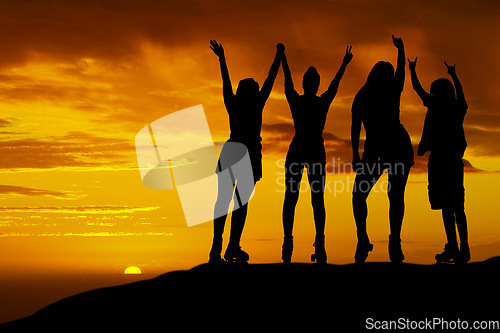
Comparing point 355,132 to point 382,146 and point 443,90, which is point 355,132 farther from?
point 443,90

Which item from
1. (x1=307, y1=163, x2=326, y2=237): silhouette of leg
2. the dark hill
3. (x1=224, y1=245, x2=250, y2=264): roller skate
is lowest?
the dark hill

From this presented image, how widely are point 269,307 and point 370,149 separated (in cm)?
407

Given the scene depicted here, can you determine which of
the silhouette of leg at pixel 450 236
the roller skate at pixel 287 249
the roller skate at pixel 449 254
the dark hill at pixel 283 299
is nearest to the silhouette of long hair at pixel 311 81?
the roller skate at pixel 287 249

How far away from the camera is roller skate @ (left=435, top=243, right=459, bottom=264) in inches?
551

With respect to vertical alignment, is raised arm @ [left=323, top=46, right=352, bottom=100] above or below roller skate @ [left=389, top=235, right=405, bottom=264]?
above

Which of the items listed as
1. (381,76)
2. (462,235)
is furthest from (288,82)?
(462,235)

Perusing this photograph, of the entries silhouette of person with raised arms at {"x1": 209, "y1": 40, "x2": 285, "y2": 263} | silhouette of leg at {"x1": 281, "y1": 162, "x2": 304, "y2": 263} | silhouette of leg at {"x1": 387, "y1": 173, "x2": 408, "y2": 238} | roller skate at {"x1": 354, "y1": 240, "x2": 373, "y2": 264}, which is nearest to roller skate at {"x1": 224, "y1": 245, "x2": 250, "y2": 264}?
silhouette of person with raised arms at {"x1": 209, "y1": 40, "x2": 285, "y2": 263}

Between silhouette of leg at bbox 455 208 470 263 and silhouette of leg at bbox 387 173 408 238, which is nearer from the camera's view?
silhouette of leg at bbox 387 173 408 238

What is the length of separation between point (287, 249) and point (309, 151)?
2.18 metres

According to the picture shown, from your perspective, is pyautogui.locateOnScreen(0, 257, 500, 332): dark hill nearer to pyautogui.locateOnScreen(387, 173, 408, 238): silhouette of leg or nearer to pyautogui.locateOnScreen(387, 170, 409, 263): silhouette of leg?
pyautogui.locateOnScreen(387, 170, 409, 263): silhouette of leg

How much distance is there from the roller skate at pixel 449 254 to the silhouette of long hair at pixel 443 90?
326 centimetres

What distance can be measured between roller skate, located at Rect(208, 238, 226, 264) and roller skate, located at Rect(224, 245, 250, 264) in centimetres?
14

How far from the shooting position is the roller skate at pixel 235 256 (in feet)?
44.9

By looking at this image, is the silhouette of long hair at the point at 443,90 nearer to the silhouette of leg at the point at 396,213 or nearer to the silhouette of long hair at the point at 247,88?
the silhouette of leg at the point at 396,213
